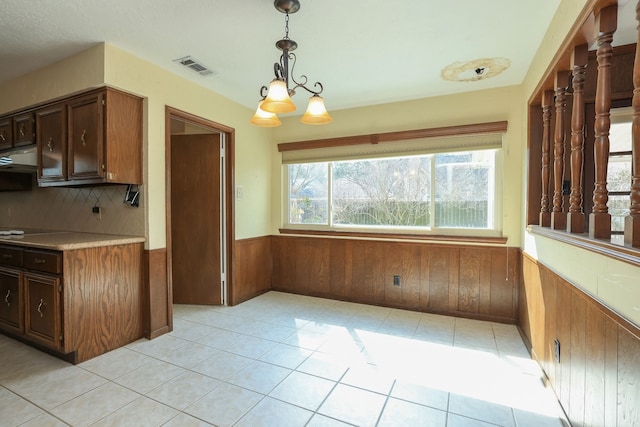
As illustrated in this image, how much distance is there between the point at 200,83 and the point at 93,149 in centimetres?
122

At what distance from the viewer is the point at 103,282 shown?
2500 millimetres

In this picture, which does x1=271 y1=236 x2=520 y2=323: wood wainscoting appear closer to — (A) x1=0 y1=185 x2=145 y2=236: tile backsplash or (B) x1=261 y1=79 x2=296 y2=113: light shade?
(A) x1=0 y1=185 x2=145 y2=236: tile backsplash

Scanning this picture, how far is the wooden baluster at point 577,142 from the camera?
64.9 inches

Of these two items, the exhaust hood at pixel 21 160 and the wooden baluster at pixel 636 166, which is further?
the exhaust hood at pixel 21 160

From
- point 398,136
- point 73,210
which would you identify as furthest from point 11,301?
point 398,136

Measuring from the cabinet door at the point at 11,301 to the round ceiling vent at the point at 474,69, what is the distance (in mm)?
4208

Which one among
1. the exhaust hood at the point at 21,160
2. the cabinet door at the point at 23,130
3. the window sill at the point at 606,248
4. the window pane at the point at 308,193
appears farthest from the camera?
the window pane at the point at 308,193

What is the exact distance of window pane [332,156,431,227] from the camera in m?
3.54

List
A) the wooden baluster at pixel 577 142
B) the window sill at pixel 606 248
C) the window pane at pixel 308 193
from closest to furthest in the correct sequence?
the window sill at pixel 606 248, the wooden baluster at pixel 577 142, the window pane at pixel 308 193

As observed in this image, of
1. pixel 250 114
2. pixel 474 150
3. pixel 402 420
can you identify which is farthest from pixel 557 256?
pixel 250 114

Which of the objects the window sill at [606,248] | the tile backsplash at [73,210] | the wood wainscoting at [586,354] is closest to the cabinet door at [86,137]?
the tile backsplash at [73,210]

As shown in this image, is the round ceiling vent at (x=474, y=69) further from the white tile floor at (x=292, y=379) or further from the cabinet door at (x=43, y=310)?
the cabinet door at (x=43, y=310)

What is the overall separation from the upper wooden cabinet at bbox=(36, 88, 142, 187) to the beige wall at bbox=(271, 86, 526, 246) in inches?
82.8

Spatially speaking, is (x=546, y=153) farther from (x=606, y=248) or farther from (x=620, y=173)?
(x=606, y=248)
